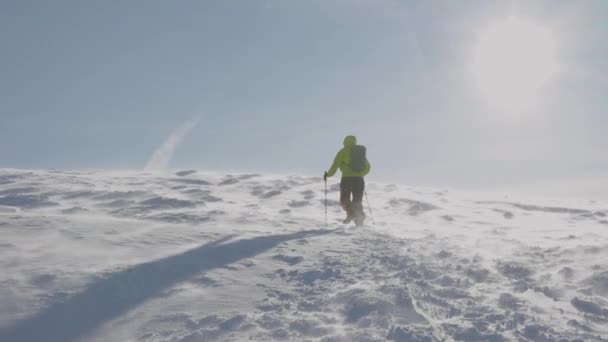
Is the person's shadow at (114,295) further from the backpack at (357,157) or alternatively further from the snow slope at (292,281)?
the backpack at (357,157)

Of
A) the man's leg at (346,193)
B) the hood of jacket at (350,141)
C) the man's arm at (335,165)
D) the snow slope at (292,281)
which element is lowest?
the snow slope at (292,281)

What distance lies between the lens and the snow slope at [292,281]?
11.6 ft

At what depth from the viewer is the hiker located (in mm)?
9992

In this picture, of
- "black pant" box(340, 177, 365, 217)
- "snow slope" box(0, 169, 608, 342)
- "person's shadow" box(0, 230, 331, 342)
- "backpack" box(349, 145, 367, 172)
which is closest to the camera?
"person's shadow" box(0, 230, 331, 342)

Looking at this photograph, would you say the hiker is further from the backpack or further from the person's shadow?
the person's shadow

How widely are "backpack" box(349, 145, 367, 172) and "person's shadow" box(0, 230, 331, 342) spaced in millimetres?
4361

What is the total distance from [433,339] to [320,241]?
3616mm

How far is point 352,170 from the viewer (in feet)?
33.0

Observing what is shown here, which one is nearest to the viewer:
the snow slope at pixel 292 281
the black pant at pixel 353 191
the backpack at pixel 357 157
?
the snow slope at pixel 292 281

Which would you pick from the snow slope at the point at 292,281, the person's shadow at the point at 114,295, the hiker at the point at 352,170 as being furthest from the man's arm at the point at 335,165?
the person's shadow at the point at 114,295

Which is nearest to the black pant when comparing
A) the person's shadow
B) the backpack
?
the backpack

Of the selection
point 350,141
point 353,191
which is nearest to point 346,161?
point 350,141

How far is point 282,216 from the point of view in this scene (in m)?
10.2

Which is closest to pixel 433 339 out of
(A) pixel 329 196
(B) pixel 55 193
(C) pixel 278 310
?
(C) pixel 278 310
